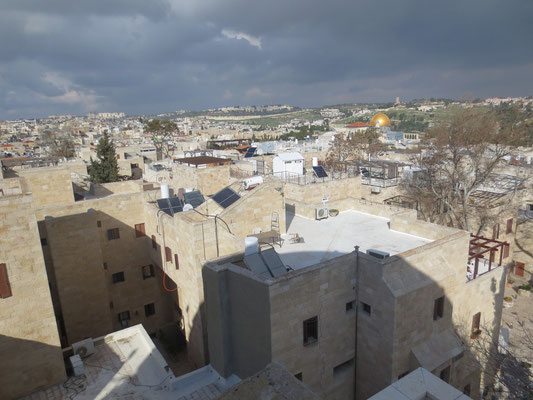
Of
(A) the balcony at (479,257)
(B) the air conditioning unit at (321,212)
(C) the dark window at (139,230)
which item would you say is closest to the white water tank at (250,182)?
(B) the air conditioning unit at (321,212)

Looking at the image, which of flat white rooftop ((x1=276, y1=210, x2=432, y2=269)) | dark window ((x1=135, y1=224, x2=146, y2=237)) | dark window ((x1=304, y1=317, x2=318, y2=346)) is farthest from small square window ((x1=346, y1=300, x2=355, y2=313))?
dark window ((x1=135, y1=224, x2=146, y2=237))

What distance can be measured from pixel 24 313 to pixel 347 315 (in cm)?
1151

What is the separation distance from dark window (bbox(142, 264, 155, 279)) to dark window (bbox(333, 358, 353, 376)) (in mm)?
14070

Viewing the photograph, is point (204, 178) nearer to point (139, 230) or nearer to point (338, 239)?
point (139, 230)

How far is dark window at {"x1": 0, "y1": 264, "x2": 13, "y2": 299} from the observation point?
12.5m

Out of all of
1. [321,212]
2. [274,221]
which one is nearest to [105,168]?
[321,212]

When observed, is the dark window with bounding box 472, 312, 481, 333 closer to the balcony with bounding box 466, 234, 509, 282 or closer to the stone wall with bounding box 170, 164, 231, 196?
the balcony with bounding box 466, 234, 509, 282

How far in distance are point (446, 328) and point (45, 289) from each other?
1493cm

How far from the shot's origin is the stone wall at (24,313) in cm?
1256

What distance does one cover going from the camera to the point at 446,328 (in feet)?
44.9

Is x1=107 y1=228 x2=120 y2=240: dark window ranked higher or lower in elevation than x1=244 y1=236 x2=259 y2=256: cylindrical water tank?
lower

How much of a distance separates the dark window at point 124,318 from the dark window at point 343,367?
574 inches

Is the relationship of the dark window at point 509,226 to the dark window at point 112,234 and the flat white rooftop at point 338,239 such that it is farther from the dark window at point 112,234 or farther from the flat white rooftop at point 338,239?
the dark window at point 112,234

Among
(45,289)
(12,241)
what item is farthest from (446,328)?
(12,241)
